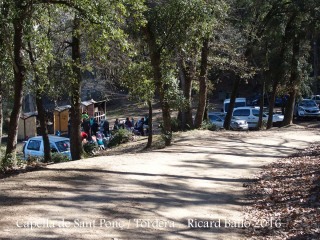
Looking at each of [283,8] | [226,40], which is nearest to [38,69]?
[226,40]

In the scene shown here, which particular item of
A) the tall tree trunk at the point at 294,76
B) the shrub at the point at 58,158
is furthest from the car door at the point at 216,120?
the shrub at the point at 58,158

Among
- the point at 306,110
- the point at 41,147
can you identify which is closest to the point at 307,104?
the point at 306,110

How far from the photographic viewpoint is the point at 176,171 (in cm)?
1255

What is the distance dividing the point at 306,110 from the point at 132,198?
3265cm

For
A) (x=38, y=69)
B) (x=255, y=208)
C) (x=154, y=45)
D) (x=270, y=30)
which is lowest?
(x=255, y=208)

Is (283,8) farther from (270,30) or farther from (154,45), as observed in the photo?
(154,45)

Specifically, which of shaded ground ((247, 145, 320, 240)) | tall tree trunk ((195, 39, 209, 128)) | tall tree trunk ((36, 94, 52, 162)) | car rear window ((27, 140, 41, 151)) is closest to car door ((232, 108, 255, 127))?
tall tree trunk ((195, 39, 209, 128))

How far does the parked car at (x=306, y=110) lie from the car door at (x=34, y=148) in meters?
23.7

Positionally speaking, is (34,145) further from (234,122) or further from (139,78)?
(234,122)

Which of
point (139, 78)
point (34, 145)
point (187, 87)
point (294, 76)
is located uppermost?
point (294, 76)

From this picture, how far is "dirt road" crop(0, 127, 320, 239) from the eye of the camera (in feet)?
23.8

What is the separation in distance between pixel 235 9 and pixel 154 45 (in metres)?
10.1

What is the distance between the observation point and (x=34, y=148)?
23500 mm

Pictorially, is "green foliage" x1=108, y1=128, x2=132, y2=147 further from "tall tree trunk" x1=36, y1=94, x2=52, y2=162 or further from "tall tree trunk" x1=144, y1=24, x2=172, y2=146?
"tall tree trunk" x1=144, y1=24, x2=172, y2=146
